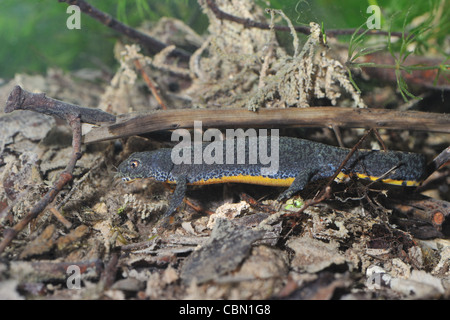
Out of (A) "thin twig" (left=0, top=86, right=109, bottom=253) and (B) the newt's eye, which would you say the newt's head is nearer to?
(B) the newt's eye

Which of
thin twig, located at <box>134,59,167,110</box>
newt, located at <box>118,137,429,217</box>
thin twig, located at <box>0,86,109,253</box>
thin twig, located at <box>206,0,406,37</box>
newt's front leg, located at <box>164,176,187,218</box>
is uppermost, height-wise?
thin twig, located at <box>206,0,406,37</box>

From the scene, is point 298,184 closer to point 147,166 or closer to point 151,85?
point 147,166

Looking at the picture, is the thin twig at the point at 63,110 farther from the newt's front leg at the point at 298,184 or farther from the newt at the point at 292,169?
the newt's front leg at the point at 298,184

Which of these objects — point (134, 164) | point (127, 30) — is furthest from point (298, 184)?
point (127, 30)

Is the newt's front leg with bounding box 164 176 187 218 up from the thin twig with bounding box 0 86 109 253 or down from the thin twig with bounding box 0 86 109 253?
down

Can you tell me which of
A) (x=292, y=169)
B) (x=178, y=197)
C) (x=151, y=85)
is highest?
(x=151, y=85)

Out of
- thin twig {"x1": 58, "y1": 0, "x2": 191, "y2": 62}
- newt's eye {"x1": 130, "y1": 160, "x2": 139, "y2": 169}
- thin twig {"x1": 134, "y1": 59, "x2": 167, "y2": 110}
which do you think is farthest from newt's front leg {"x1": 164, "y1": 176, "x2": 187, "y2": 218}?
thin twig {"x1": 58, "y1": 0, "x2": 191, "y2": 62}
